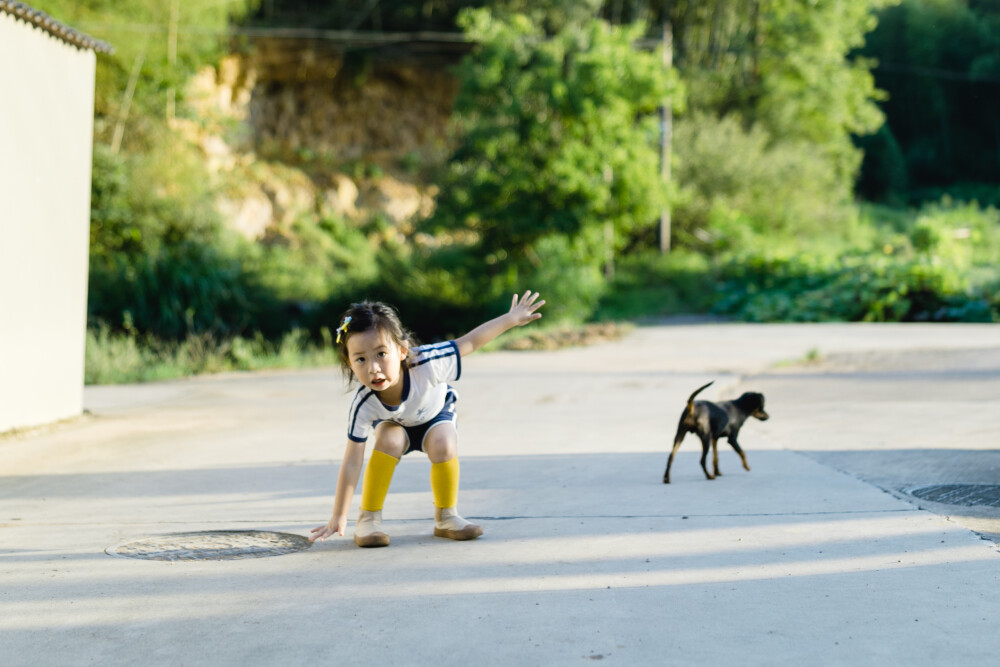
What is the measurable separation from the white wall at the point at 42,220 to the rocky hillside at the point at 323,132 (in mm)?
22279

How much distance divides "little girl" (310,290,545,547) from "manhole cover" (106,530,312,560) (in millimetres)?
213

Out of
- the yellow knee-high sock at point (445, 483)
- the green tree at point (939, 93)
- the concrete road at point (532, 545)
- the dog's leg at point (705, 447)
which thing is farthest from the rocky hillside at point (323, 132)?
the yellow knee-high sock at point (445, 483)

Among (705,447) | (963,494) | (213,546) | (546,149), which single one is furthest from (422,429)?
(546,149)

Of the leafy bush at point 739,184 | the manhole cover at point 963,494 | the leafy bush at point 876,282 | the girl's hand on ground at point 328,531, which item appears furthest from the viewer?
the leafy bush at point 739,184

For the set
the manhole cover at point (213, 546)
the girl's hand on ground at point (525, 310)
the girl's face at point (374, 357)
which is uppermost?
the girl's hand on ground at point (525, 310)

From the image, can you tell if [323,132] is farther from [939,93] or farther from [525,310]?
[525,310]

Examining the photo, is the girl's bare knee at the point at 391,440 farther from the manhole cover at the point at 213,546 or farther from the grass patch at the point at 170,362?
the grass patch at the point at 170,362

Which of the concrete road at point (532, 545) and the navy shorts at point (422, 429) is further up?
the navy shorts at point (422, 429)

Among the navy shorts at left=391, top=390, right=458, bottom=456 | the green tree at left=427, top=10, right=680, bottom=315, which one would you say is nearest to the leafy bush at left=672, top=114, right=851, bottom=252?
the green tree at left=427, top=10, right=680, bottom=315

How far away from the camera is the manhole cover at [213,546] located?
183 inches

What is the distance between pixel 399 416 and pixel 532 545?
0.81 m

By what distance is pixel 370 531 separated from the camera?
188 inches

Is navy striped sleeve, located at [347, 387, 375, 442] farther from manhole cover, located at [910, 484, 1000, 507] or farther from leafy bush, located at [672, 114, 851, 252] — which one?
leafy bush, located at [672, 114, 851, 252]

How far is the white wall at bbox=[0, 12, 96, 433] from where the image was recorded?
315 inches
